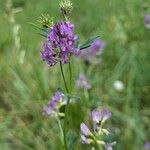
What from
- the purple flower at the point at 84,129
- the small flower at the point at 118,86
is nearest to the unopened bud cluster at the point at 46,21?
the purple flower at the point at 84,129

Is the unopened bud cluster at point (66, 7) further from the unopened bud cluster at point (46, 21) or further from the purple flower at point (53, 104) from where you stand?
the purple flower at point (53, 104)

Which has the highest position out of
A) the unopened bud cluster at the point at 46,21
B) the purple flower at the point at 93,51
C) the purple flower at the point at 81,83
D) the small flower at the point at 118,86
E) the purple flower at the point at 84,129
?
the purple flower at the point at 93,51

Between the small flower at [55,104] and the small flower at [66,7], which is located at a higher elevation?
the small flower at [66,7]

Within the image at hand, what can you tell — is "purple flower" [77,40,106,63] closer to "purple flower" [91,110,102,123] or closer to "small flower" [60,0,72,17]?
"purple flower" [91,110,102,123]

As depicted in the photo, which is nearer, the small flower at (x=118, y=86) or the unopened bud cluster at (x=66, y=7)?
the unopened bud cluster at (x=66, y=7)

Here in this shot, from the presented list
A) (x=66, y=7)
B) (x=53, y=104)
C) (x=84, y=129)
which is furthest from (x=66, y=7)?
(x=53, y=104)

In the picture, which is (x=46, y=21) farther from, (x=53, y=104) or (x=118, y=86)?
(x=118, y=86)
